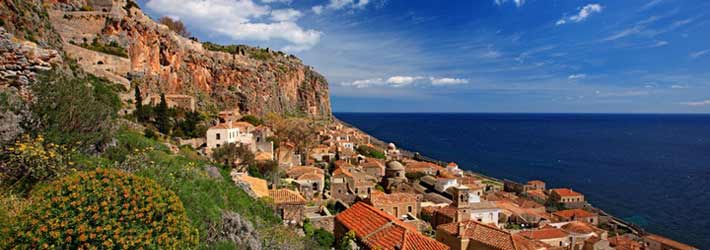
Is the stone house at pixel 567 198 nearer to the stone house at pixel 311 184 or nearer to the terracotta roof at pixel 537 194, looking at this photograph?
the terracotta roof at pixel 537 194

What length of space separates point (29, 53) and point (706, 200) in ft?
220

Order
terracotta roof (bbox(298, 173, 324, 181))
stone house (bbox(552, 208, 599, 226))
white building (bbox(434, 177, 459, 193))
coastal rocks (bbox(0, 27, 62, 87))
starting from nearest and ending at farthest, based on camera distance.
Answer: coastal rocks (bbox(0, 27, 62, 87)), terracotta roof (bbox(298, 173, 324, 181)), stone house (bbox(552, 208, 599, 226)), white building (bbox(434, 177, 459, 193))

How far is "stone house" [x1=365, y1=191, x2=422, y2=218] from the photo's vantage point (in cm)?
2293

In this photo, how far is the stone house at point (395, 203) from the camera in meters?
22.9

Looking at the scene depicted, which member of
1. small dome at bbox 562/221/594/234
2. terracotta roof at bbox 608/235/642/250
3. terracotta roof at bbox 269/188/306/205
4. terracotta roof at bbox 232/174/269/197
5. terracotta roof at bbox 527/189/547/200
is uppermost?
terracotta roof at bbox 232/174/269/197

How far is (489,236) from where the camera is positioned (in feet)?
51.6

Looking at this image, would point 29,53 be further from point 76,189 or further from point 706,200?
point 706,200

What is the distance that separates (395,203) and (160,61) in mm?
31756

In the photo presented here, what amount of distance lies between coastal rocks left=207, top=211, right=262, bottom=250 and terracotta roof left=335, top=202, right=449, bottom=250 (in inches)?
208

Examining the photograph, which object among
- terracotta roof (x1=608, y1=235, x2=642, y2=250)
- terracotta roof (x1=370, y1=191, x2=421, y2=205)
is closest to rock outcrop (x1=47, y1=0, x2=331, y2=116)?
terracotta roof (x1=370, y1=191, x2=421, y2=205)

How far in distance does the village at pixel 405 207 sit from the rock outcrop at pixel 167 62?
338 inches

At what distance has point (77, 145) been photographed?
8.36m

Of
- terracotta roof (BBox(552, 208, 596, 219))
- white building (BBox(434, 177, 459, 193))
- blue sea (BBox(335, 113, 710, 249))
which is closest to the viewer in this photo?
terracotta roof (BBox(552, 208, 596, 219))

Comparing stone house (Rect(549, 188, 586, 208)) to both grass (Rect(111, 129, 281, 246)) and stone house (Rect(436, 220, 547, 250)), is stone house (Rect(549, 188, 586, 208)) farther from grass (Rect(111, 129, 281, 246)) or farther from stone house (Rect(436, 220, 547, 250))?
grass (Rect(111, 129, 281, 246))
